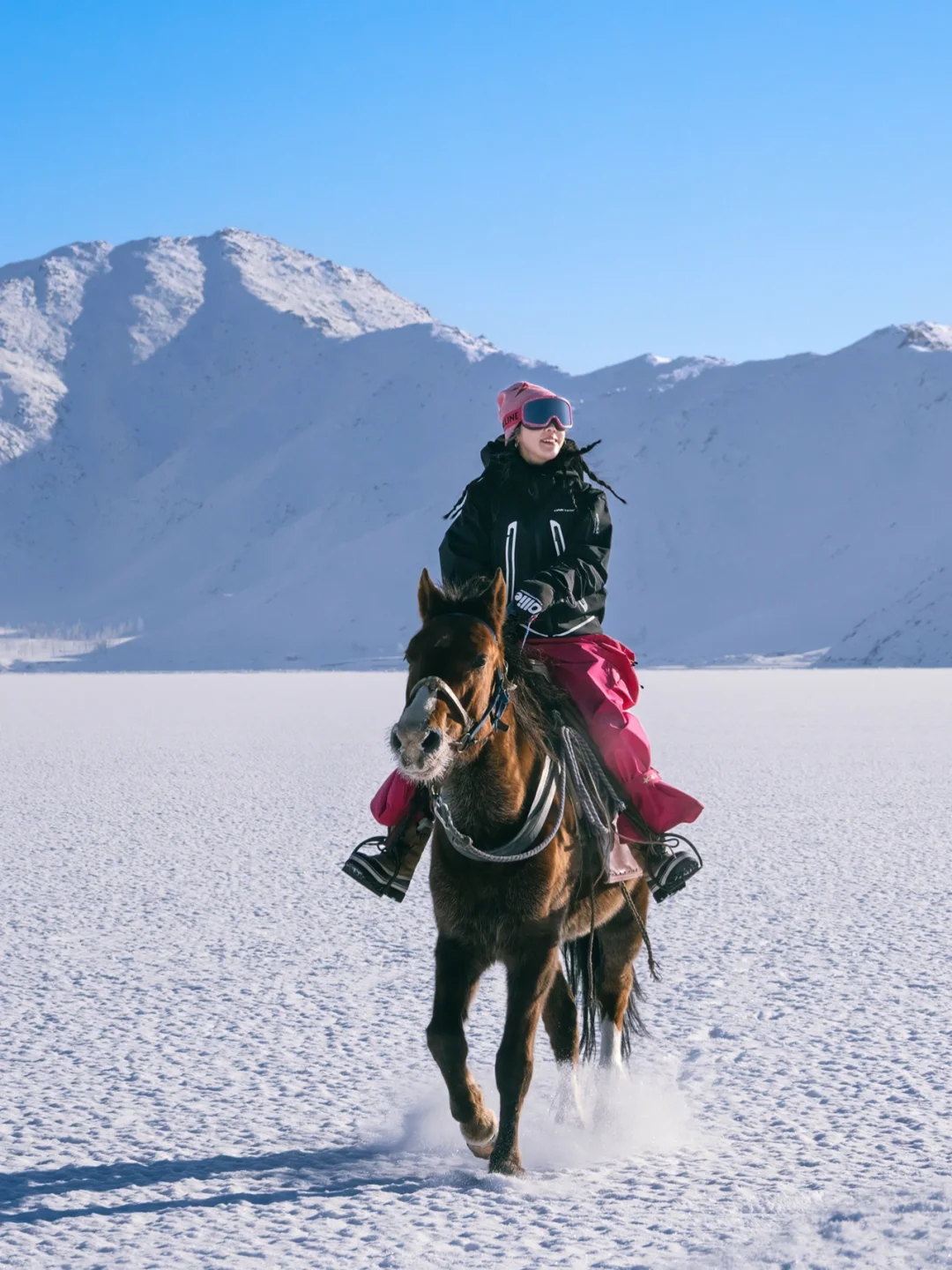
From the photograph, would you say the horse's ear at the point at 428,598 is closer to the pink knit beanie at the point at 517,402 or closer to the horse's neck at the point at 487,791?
the horse's neck at the point at 487,791

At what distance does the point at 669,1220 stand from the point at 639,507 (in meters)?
65.2

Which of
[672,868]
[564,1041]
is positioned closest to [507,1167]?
[564,1041]

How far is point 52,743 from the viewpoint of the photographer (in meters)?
17.1

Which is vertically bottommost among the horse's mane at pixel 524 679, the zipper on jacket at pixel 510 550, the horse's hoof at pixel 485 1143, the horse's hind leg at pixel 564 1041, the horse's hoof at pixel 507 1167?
the horse's hoof at pixel 507 1167

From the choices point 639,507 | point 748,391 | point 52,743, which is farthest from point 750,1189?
point 748,391

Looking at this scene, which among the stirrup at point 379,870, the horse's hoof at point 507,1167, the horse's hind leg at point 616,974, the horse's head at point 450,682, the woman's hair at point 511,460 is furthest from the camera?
the horse's hind leg at point 616,974

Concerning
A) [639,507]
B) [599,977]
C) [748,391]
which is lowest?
[599,977]

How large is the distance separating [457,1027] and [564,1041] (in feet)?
2.42

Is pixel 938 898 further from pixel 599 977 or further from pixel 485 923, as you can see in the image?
pixel 485 923

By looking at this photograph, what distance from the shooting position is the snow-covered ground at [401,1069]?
126 inches

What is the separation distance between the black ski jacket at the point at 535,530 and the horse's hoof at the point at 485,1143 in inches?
54.5

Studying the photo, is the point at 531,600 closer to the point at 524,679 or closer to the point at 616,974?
the point at 524,679

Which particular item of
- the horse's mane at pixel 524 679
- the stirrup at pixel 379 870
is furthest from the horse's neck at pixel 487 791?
the stirrup at pixel 379 870

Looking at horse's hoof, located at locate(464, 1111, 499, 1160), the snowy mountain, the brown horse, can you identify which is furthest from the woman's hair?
the snowy mountain
